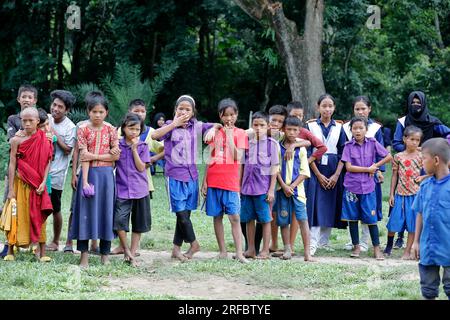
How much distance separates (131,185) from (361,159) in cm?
266

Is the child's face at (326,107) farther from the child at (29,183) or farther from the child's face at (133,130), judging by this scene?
the child at (29,183)

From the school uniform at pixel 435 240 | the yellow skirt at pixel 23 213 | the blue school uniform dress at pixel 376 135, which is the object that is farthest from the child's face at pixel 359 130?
the yellow skirt at pixel 23 213

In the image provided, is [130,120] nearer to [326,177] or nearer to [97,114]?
[97,114]

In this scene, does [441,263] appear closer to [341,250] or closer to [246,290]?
[246,290]

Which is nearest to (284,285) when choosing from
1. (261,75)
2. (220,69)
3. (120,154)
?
(120,154)

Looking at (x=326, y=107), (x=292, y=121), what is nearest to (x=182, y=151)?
(x=292, y=121)

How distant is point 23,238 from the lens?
718cm

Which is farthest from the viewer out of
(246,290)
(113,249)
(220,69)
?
(220,69)

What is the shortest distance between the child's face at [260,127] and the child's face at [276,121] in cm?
16

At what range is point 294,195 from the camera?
25.4 ft

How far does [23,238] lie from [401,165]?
421cm

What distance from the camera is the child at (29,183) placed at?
7.20m

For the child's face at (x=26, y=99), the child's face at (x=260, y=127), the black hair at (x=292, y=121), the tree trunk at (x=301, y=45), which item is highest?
Answer: the tree trunk at (x=301, y=45)

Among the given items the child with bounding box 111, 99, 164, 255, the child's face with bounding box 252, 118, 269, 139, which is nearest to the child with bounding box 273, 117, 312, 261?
the child's face with bounding box 252, 118, 269, 139
